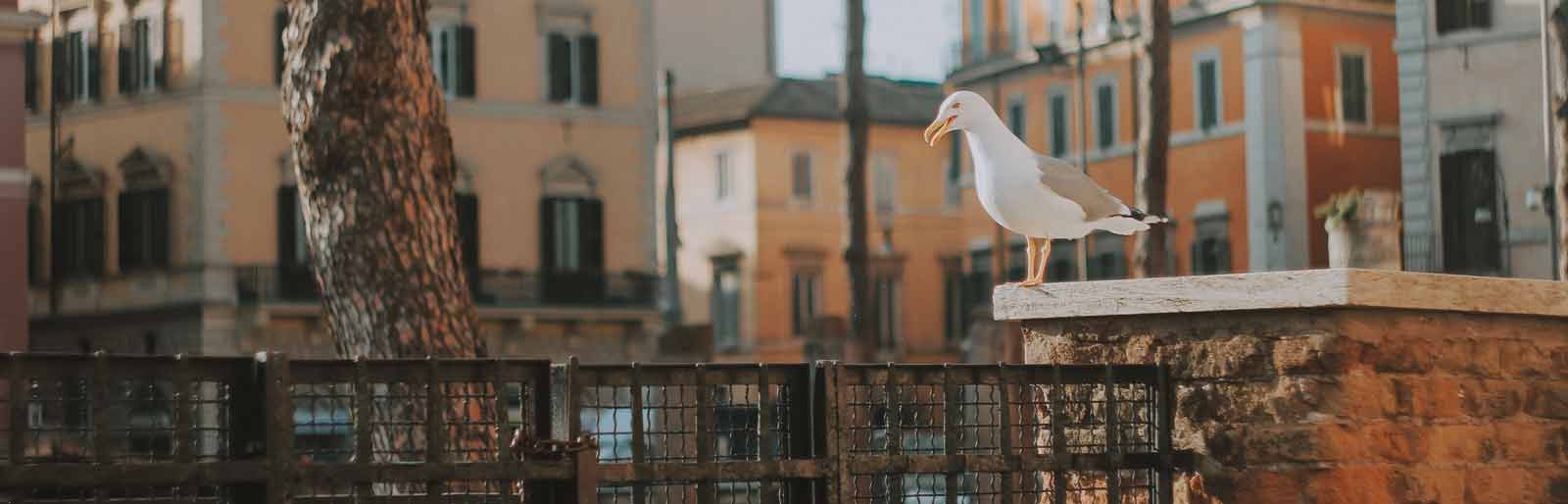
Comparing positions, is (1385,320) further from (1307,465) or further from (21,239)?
(21,239)

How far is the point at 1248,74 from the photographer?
44906 millimetres

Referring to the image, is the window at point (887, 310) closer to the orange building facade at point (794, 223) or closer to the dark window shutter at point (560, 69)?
the orange building facade at point (794, 223)

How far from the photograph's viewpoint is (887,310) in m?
62.2

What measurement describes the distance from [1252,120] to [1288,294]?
3787cm

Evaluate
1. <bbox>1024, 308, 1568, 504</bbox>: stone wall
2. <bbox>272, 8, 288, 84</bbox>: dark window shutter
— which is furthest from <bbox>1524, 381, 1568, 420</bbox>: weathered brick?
<bbox>272, 8, 288, 84</bbox>: dark window shutter

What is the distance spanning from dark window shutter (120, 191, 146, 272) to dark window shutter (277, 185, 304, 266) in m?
2.20

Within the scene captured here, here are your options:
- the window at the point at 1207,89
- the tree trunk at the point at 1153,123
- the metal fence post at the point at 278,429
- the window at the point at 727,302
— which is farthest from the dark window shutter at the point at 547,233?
the metal fence post at the point at 278,429

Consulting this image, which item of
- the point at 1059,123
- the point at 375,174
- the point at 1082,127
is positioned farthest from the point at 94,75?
the point at 375,174

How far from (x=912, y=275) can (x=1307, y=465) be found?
182ft

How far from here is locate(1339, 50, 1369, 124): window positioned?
45.1 meters

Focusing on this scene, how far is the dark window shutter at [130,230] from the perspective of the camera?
4219cm

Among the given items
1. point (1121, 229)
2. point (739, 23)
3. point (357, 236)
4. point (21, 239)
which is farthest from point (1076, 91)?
point (1121, 229)

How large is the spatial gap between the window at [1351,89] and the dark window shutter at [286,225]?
58.0 ft

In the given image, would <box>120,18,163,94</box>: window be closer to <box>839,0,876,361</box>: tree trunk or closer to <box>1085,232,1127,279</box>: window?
<box>839,0,876,361</box>: tree trunk
